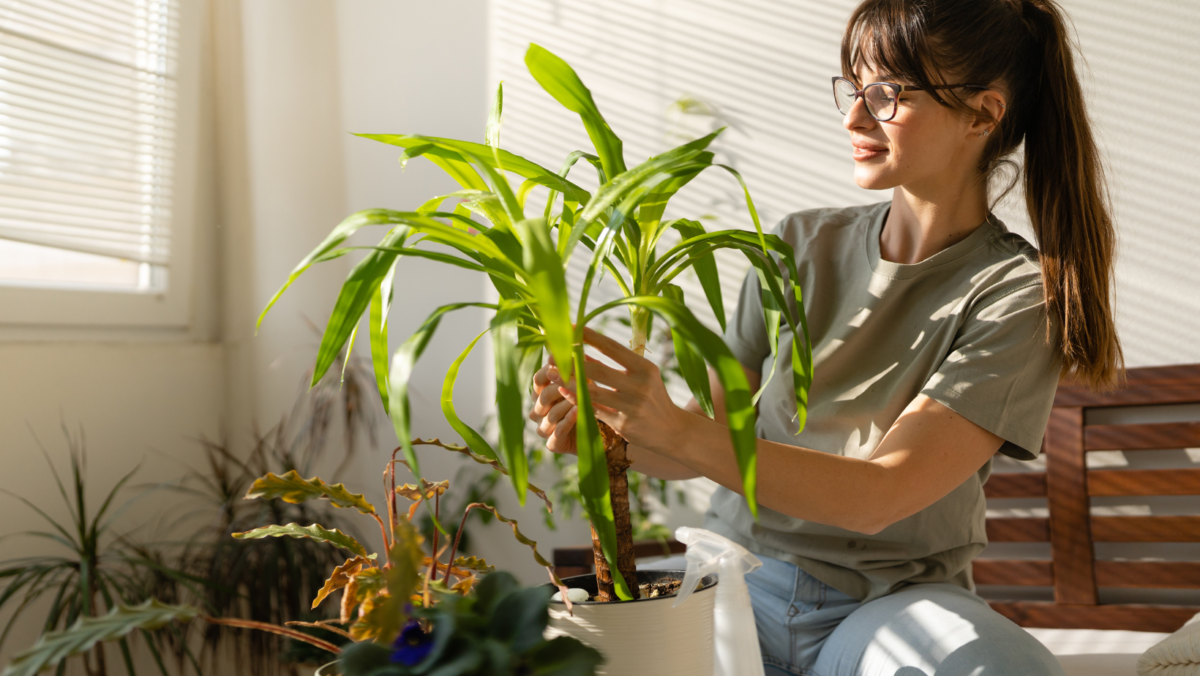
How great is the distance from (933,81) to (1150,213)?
983mm

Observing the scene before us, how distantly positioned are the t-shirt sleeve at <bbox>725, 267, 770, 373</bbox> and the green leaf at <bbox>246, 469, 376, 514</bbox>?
854 millimetres

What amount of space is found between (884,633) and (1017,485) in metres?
0.96

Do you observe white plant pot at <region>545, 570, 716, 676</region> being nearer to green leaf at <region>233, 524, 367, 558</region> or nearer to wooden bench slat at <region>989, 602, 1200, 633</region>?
green leaf at <region>233, 524, 367, 558</region>

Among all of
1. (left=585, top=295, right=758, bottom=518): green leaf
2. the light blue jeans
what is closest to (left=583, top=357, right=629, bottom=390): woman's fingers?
(left=585, top=295, right=758, bottom=518): green leaf

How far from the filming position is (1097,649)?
5.10ft

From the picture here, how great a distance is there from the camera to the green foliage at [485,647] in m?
0.48

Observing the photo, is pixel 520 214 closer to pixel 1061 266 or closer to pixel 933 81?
pixel 933 81

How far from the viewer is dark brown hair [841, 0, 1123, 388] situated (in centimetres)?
114

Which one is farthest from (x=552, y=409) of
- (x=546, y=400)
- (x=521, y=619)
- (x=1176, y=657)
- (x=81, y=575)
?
(x=81, y=575)

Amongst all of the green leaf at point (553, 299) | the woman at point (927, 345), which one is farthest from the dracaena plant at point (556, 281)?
the woman at point (927, 345)

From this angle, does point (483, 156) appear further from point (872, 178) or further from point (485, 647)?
point (872, 178)

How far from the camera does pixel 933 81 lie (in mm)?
1145

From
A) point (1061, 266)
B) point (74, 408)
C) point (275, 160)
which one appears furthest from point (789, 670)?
point (275, 160)

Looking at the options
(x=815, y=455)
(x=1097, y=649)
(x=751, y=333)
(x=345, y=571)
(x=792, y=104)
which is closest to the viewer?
(x=345, y=571)
